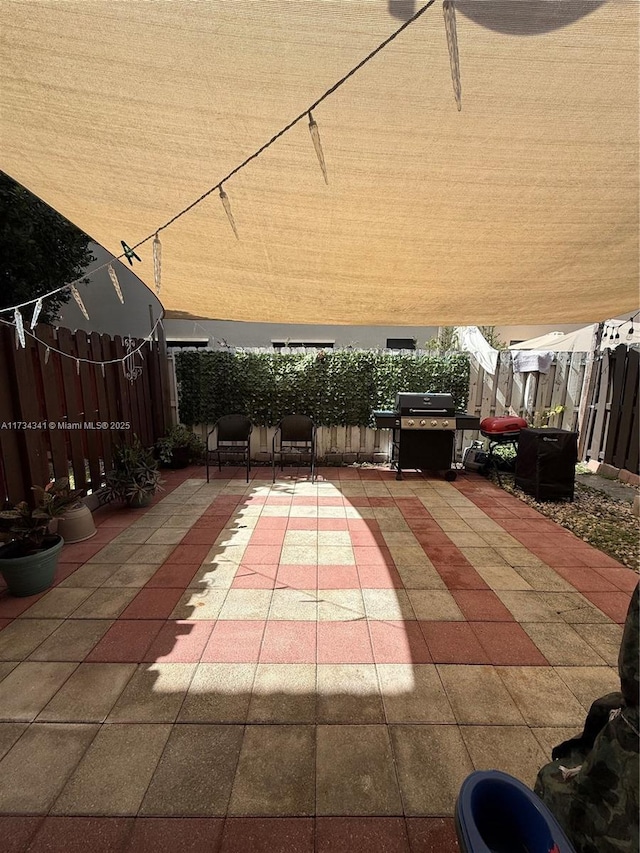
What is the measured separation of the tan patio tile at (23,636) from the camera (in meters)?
2.03

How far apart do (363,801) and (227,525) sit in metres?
2.70

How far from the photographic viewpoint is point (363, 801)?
4.31 ft

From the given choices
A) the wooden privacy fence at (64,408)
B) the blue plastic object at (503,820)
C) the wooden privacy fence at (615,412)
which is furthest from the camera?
the wooden privacy fence at (615,412)

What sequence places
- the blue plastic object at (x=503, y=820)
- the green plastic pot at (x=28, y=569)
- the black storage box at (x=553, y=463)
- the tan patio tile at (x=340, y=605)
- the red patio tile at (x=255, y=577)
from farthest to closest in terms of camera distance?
the black storage box at (x=553, y=463) → the red patio tile at (x=255, y=577) → the green plastic pot at (x=28, y=569) → the tan patio tile at (x=340, y=605) → the blue plastic object at (x=503, y=820)

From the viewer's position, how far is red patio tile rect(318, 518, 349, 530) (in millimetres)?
3667

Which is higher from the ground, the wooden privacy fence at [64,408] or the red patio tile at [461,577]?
the wooden privacy fence at [64,408]

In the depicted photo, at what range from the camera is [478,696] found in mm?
1750

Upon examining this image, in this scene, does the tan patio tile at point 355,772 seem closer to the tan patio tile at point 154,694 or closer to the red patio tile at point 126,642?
the tan patio tile at point 154,694

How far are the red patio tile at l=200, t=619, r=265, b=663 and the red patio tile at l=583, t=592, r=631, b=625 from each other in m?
2.31

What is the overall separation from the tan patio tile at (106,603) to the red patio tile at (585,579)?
331 centimetres

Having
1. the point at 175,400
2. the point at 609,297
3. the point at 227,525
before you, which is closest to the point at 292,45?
the point at 227,525

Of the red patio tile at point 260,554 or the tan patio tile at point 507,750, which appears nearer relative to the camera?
the tan patio tile at point 507,750

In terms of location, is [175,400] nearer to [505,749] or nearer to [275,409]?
[275,409]

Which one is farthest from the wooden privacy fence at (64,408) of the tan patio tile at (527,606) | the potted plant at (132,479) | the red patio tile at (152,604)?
the tan patio tile at (527,606)
